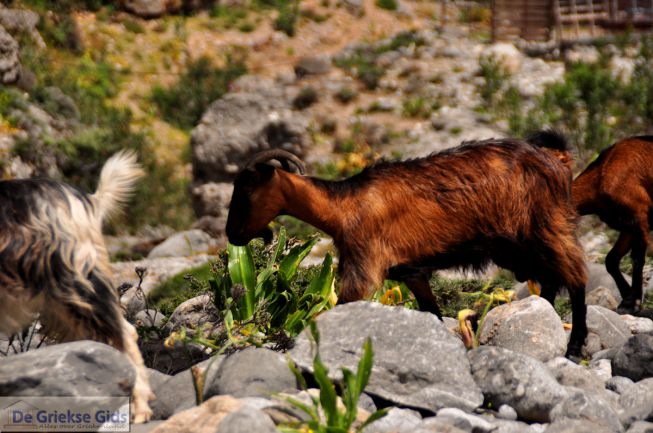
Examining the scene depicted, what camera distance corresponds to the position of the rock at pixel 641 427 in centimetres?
473

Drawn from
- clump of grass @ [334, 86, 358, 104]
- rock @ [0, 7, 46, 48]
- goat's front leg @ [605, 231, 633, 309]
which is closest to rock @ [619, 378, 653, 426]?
goat's front leg @ [605, 231, 633, 309]

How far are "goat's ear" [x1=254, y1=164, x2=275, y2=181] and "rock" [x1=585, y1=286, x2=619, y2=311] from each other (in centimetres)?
398

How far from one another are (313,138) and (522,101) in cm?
436

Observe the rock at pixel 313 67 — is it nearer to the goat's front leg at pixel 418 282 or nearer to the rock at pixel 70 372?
the goat's front leg at pixel 418 282

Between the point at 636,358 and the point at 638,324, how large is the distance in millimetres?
1709

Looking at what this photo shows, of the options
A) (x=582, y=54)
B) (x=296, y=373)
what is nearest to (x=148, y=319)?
(x=296, y=373)

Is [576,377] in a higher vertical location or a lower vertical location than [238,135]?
higher

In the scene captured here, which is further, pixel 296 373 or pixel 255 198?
pixel 255 198

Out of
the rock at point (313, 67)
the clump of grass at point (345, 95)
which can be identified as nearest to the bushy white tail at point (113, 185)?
the clump of grass at point (345, 95)

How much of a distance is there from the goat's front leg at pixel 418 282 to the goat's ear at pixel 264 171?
1024mm

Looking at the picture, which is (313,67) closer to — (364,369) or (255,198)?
(255,198)

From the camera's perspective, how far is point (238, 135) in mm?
17812

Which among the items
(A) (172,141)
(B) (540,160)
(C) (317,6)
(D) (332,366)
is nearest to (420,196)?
(B) (540,160)

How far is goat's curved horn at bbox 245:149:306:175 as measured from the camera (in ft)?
19.6
